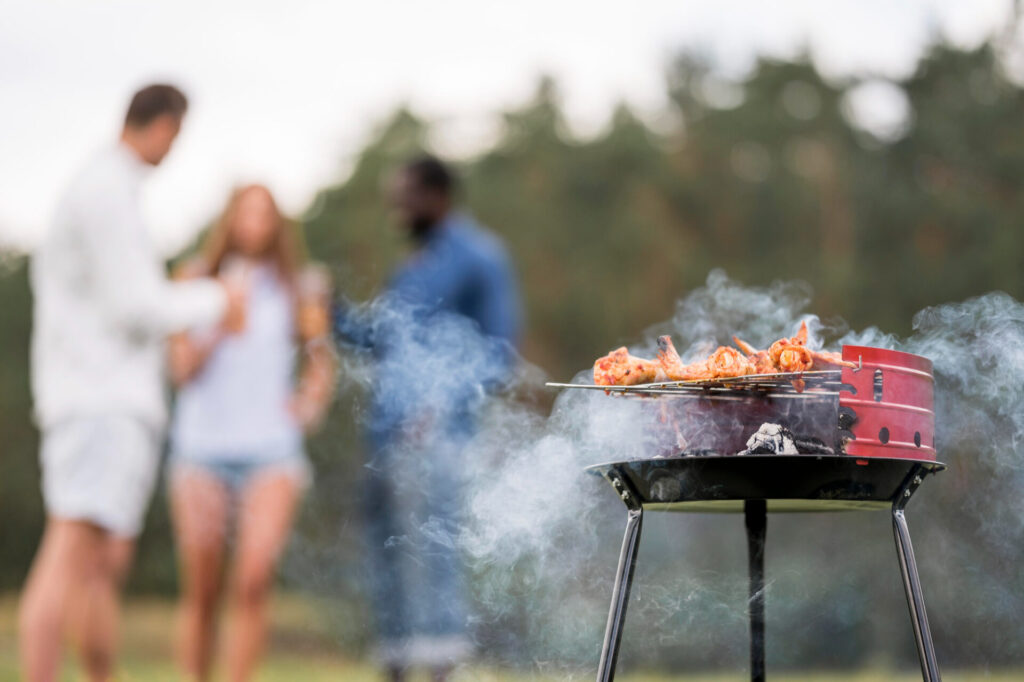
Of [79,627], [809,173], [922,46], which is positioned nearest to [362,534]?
[79,627]

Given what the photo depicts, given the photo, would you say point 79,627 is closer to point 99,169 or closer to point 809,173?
point 99,169

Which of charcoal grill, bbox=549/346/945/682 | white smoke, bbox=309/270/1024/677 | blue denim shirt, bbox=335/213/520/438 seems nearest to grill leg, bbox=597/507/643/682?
charcoal grill, bbox=549/346/945/682

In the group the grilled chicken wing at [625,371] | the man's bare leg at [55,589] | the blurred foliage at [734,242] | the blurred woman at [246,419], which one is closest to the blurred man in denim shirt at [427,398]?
the blurred woman at [246,419]

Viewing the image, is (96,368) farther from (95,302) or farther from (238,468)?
(238,468)

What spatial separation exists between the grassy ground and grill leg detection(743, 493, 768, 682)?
1.03 m

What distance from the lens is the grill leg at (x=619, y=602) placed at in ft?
7.80

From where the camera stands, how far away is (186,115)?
12.8 ft

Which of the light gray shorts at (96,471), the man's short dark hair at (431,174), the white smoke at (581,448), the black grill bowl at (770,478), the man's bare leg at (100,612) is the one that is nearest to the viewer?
the black grill bowl at (770,478)

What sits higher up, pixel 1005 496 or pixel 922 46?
pixel 922 46

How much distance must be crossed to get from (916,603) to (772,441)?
43 cm

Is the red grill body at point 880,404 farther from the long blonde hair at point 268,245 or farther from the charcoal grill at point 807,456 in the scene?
→ the long blonde hair at point 268,245

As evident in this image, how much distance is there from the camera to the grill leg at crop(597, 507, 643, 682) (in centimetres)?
238

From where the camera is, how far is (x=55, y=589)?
3352 mm

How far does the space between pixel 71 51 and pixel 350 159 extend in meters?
5.18
